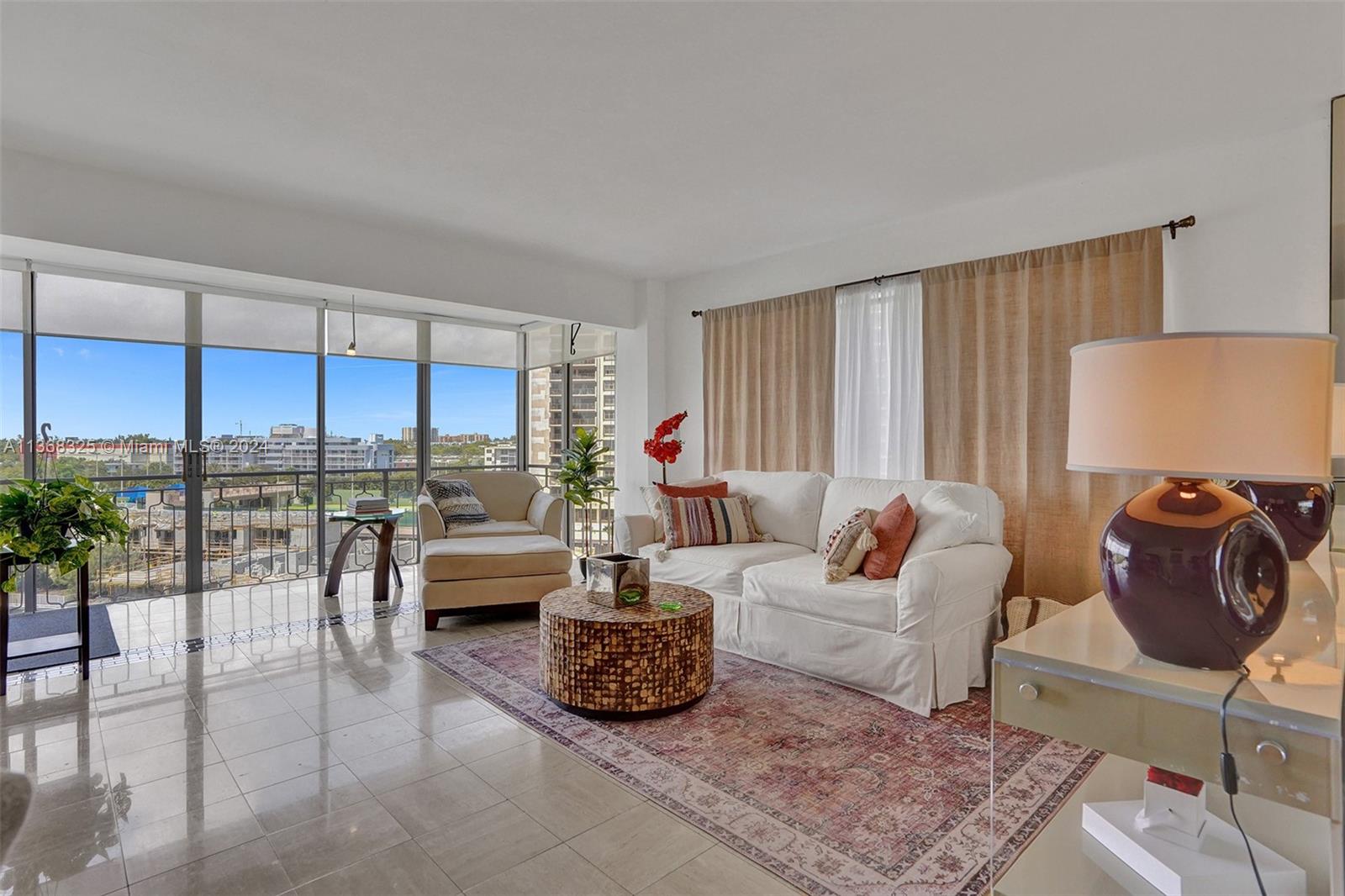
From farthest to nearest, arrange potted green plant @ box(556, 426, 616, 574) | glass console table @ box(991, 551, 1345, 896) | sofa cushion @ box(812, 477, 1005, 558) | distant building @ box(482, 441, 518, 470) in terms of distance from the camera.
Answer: distant building @ box(482, 441, 518, 470) < potted green plant @ box(556, 426, 616, 574) < sofa cushion @ box(812, 477, 1005, 558) < glass console table @ box(991, 551, 1345, 896)

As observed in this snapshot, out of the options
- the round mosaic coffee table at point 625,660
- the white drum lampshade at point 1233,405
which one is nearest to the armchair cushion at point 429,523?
the round mosaic coffee table at point 625,660

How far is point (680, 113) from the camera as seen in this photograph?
2.82 metres

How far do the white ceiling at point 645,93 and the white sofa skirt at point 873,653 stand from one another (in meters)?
2.25

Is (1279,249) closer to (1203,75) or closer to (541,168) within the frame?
(1203,75)

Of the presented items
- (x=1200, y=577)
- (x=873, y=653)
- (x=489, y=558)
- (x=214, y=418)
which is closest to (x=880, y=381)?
(x=873, y=653)

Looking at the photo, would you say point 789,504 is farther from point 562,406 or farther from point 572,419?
point 562,406

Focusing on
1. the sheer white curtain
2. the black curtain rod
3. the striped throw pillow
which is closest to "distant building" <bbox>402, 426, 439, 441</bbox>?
the black curtain rod

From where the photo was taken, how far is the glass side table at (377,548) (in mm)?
4734

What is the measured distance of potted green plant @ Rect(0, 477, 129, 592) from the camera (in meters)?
2.92

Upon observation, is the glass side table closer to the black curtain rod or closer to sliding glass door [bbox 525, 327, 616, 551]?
sliding glass door [bbox 525, 327, 616, 551]

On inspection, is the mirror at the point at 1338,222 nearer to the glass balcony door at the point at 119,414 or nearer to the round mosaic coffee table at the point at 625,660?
the round mosaic coffee table at the point at 625,660

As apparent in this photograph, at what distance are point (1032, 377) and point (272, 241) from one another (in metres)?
4.41

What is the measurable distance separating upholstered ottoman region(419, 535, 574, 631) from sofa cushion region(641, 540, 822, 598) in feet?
2.07

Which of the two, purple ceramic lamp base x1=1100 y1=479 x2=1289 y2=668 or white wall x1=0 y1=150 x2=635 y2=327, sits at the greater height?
white wall x1=0 y1=150 x2=635 y2=327
